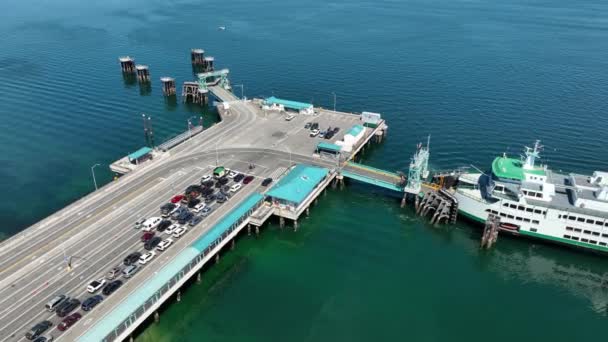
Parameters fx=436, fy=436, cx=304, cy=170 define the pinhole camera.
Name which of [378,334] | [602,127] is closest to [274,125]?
[378,334]

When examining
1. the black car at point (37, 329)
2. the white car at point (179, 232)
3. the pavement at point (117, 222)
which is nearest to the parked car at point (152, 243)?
the pavement at point (117, 222)

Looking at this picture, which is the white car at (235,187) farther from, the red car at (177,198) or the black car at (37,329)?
the black car at (37,329)

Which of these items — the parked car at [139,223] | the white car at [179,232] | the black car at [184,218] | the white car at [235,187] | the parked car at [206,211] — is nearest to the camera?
the white car at [179,232]

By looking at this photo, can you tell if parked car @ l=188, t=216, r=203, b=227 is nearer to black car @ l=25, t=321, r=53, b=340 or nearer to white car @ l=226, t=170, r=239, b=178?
white car @ l=226, t=170, r=239, b=178

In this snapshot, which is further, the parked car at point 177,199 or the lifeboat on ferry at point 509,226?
the parked car at point 177,199

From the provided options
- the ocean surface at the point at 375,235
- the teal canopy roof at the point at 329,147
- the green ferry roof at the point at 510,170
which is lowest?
the ocean surface at the point at 375,235

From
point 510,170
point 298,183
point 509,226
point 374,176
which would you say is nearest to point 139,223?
point 298,183
